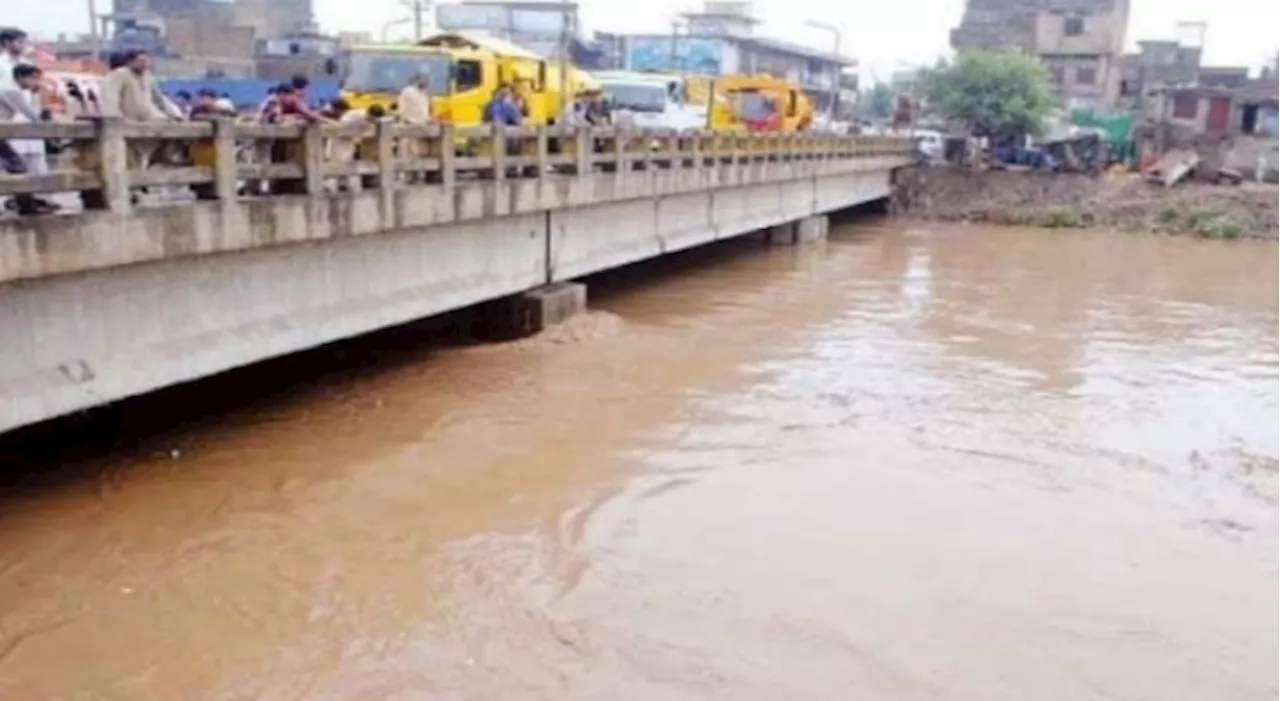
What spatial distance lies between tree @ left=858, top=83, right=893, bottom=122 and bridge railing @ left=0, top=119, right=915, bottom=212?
2668 inches

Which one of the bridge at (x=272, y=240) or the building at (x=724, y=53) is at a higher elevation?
the building at (x=724, y=53)

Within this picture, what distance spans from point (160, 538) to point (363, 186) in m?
4.33

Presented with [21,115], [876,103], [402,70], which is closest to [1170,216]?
[402,70]

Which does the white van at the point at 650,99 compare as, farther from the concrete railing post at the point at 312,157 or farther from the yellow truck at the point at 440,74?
the concrete railing post at the point at 312,157

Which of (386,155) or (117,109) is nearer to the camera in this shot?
(117,109)

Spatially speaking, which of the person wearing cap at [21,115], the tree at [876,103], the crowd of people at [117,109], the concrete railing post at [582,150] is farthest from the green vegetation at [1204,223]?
the tree at [876,103]

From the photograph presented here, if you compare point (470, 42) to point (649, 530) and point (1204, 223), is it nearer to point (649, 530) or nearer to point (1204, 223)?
point (649, 530)

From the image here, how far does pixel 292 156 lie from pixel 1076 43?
59.4m

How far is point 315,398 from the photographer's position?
39.9 ft

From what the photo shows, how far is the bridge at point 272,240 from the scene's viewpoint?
314 inches

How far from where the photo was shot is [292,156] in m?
10.3

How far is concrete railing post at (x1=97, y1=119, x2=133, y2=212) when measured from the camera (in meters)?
8.07

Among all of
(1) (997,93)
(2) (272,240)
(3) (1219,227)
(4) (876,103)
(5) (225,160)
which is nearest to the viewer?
(5) (225,160)

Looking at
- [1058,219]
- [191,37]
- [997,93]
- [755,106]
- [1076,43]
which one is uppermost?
[1076,43]
